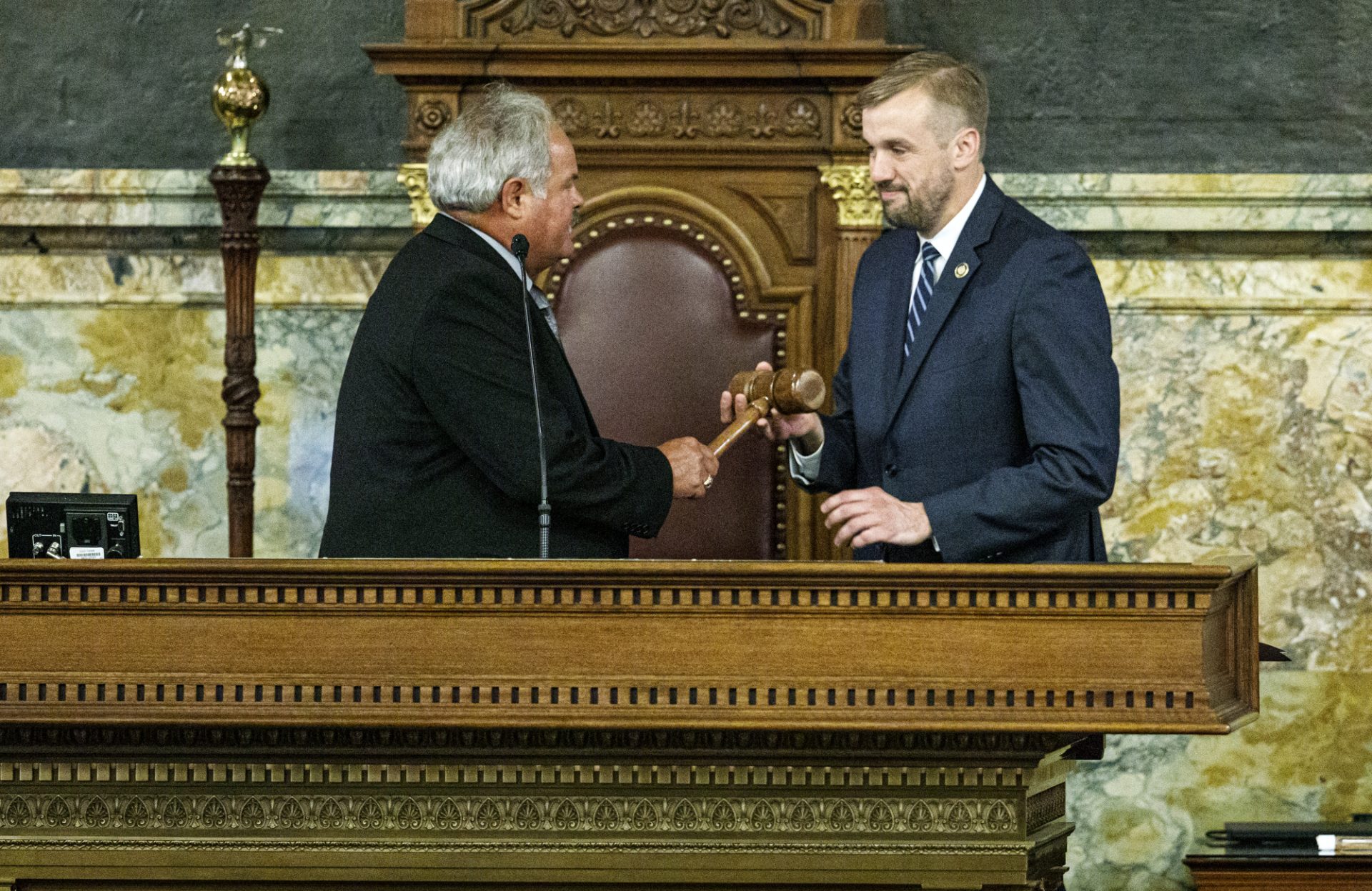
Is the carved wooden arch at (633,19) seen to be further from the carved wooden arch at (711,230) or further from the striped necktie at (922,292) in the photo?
the striped necktie at (922,292)

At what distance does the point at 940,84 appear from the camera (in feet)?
10.3

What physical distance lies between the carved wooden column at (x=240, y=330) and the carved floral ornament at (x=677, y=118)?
0.78 m

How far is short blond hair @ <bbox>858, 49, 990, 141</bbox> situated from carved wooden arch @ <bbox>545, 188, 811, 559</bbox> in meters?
1.39

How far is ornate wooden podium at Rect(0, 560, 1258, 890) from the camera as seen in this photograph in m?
2.27

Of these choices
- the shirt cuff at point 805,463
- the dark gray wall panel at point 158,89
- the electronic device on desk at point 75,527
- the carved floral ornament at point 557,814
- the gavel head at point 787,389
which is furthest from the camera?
the dark gray wall panel at point 158,89

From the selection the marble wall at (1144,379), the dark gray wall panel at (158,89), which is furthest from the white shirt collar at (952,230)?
the dark gray wall panel at (158,89)

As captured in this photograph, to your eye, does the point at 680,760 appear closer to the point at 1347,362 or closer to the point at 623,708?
the point at 623,708

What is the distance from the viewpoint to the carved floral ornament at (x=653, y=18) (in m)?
4.54

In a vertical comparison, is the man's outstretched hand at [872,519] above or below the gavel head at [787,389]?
below

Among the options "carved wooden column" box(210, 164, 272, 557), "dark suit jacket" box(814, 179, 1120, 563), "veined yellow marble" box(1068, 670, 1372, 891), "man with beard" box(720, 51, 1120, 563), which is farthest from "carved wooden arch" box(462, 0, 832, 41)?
"veined yellow marble" box(1068, 670, 1372, 891)

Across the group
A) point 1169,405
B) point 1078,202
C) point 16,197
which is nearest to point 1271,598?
point 1169,405

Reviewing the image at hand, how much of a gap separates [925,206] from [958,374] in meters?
0.32

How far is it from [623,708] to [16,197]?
3216 mm

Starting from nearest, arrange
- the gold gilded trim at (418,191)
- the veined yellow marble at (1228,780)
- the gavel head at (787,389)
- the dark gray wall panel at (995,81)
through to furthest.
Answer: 1. the gavel head at (787,389)
2. the gold gilded trim at (418,191)
3. the veined yellow marble at (1228,780)
4. the dark gray wall panel at (995,81)
